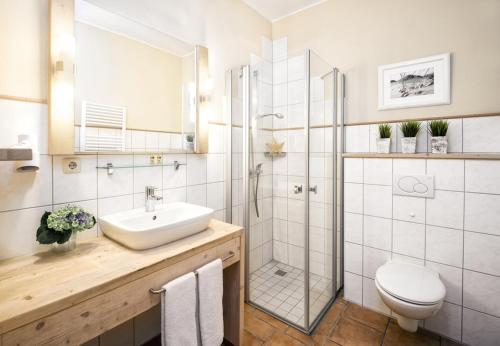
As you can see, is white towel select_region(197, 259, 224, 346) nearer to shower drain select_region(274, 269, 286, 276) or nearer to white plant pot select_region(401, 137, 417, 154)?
shower drain select_region(274, 269, 286, 276)

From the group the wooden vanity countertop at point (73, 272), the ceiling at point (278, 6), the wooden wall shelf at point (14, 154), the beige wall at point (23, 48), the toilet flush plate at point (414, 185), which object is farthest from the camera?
the ceiling at point (278, 6)

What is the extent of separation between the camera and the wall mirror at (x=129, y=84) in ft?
4.24

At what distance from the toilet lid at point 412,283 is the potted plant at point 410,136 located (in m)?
0.84

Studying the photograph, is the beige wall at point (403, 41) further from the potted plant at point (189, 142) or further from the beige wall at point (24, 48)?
the beige wall at point (24, 48)

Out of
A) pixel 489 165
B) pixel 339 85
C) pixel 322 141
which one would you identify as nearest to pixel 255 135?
pixel 322 141

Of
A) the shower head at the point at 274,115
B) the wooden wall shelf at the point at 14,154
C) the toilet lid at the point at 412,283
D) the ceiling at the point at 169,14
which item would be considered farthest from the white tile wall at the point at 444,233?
the wooden wall shelf at the point at 14,154

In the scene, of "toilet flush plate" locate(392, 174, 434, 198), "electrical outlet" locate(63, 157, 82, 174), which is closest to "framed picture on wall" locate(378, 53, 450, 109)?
"toilet flush plate" locate(392, 174, 434, 198)

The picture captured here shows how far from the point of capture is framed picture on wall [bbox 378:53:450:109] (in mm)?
1752

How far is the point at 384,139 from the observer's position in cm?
192

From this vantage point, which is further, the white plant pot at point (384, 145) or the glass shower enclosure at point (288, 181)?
the white plant pot at point (384, 145)

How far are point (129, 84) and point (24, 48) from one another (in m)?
0.48

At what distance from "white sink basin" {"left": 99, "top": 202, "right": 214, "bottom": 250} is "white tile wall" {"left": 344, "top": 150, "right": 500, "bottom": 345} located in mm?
1353

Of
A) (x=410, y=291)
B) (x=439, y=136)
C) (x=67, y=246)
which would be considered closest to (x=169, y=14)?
(x=67, y=246)

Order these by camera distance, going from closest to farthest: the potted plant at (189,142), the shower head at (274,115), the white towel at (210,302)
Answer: the white towel at (210,302) → the potted plant at (189,142) → the shower head at (274,115)
